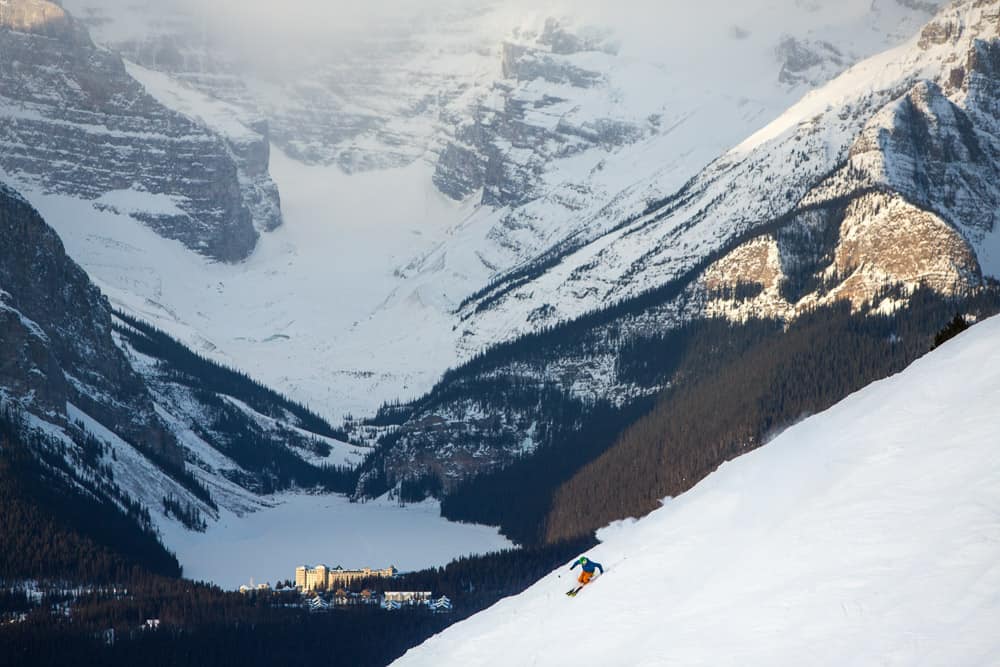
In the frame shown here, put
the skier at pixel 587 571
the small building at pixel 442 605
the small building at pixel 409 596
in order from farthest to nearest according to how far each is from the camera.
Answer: the small building at pixel 409 596 → the small building at pixel 442 605 → the skier at pixel 587 571

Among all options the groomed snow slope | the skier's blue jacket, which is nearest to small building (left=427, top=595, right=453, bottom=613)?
the groomed snow slope

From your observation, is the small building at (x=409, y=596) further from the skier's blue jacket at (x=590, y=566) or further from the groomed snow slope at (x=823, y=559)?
the skier's blue jacket at (x=590, y=566)

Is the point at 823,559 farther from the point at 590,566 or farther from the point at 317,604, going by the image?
the point at 317,604

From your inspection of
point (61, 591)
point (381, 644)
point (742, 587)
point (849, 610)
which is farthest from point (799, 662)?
point (61, 591)

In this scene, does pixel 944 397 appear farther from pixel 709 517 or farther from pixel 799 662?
pixel 799 662

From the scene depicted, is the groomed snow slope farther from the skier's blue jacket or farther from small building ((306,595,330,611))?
small building ((306,595,330,611))

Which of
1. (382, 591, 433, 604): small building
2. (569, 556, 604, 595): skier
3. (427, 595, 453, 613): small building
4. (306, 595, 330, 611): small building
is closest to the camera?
(569, 556, 604, 595): skier

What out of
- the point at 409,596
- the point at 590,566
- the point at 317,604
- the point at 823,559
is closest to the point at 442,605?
the point at 409,596

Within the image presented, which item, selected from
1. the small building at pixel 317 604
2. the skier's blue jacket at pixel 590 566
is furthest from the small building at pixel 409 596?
the skier's blue jacket at pixel 590 566
